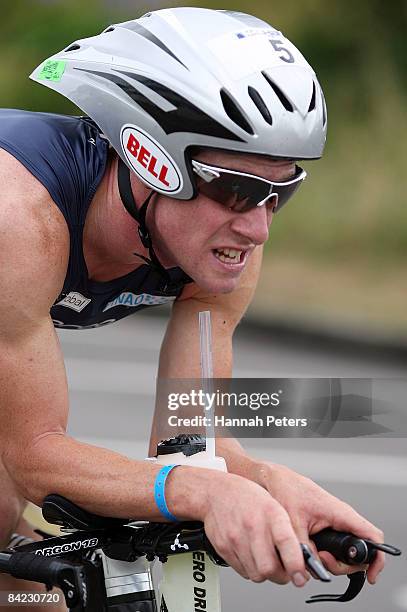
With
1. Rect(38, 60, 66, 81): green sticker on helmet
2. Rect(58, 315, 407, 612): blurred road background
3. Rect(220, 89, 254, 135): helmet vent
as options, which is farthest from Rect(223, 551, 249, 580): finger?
Rect(58, 315, 407, 612): blurred road background

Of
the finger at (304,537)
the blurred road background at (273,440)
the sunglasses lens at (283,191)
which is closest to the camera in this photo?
the finger at (304,537)

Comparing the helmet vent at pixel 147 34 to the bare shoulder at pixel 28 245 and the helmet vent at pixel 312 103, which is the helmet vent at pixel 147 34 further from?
the bare shoulder at pixel 28 245

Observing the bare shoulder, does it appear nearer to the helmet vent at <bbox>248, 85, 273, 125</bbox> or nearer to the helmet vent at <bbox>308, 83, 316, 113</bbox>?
the helmet vent at <bbox>248, 85, 273, 125</bbox>

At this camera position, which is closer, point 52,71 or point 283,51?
point 283,51

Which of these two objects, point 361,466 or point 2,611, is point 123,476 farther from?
point 361,466

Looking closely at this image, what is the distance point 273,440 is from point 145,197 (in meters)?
4.58

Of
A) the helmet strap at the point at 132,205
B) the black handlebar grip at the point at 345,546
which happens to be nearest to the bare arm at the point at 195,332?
the helmet strap at the point at 132,205

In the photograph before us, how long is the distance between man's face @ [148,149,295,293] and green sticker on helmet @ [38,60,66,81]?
479 millimetres

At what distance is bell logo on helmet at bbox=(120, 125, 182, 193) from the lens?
3297 millimetres

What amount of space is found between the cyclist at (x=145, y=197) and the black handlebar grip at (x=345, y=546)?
0.02m

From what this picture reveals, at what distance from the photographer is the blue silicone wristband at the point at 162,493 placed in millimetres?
2953

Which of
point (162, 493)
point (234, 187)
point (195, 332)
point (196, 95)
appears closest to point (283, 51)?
point (196, 95)

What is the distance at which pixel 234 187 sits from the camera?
10.6 ft

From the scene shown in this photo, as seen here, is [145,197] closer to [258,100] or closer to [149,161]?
[149,161]
